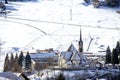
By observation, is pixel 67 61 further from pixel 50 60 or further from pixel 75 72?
pixel 75 72

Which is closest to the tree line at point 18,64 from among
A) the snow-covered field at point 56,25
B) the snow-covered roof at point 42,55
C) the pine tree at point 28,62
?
the pine tree at point 28,62

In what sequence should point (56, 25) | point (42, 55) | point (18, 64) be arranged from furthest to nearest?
point (56, 25), point (42, 55), point (18, 64)

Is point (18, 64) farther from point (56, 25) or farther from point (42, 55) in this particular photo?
point (56, 25)

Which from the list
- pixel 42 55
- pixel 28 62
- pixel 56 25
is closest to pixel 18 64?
pixel 28 62

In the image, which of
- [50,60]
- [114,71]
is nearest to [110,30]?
[50,60]

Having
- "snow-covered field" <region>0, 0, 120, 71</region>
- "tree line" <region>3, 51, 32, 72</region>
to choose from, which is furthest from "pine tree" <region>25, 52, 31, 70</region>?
"snow-covered field" <region>0, 0, 120, 71</region>

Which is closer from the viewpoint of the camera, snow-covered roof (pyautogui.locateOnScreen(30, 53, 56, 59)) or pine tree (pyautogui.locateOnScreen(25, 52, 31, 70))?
pine tree (pyautogui.locateOnScreen(25, 52, 31, 70))

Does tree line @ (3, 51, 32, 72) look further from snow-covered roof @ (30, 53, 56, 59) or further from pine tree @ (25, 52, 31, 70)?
snow-covered roof @ (30, 53, 56, 59)

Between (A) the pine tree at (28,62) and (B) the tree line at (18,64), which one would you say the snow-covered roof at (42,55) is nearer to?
(B) the tree line at (18,64)
